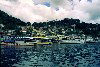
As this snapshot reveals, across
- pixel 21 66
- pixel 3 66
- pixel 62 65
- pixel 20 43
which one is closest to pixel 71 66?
pixel 62 65

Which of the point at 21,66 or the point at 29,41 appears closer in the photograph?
the point at 21,66

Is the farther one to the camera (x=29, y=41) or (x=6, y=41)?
(x=29, y=41)

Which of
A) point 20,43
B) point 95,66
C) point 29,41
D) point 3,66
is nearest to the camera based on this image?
point 3,66

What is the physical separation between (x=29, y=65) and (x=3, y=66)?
725 centimetres

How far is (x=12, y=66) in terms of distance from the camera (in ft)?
210

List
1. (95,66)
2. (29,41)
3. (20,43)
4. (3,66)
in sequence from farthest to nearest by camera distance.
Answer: (29,41), (20,43), (95,66), (3,66)

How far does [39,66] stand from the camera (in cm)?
6556

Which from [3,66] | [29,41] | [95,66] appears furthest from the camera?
[29,41]

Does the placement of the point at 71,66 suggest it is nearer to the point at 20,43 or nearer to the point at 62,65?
the point at 62,65

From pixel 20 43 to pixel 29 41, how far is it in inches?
581

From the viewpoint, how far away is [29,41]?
608 ft

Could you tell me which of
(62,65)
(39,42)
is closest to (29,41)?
(39,42)

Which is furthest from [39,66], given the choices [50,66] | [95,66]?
[95,66]

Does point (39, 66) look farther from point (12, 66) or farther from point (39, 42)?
point (39, 42)
